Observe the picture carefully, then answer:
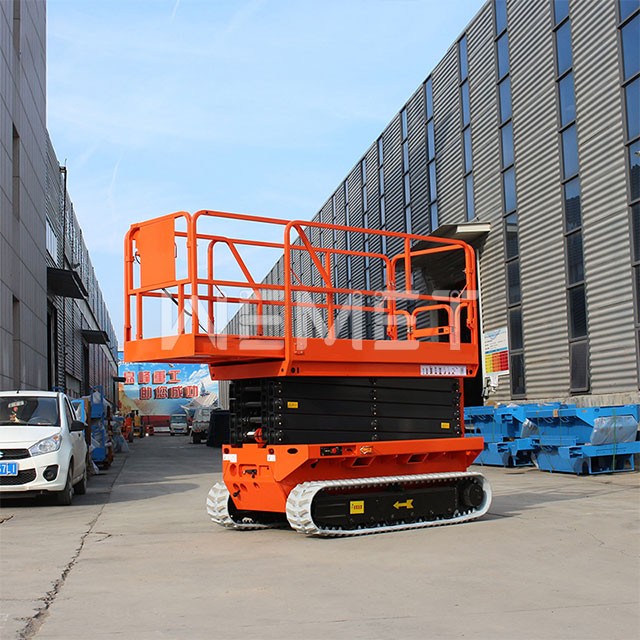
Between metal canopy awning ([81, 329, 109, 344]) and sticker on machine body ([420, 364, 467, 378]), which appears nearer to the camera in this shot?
sticker on machine body ([420, 364, 467, 378])

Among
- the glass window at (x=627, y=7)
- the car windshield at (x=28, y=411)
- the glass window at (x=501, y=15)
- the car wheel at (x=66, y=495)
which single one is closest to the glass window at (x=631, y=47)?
the glass window at (x=627, y=7)

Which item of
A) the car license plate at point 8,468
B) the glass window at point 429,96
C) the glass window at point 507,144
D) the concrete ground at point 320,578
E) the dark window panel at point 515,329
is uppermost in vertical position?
the glass window at point 429,96

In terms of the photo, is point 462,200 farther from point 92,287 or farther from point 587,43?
point 92,287

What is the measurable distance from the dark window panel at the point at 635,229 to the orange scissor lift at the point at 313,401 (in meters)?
8.94

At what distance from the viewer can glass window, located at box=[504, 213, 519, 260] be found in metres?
24.1

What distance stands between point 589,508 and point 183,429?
194ft

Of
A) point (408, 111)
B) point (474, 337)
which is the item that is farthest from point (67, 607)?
point (408, 111)

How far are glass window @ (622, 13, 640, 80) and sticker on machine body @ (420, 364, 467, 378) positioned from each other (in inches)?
435

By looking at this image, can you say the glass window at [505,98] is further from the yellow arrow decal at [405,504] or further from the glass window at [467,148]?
→ the yellow arrow decal at [405,504]

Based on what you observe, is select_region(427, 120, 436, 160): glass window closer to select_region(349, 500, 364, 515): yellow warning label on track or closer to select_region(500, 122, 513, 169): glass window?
select_region(500, 122, 513, 169): glass window

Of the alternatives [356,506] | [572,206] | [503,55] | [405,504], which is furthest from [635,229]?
[356,506]

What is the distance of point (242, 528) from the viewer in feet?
32.3

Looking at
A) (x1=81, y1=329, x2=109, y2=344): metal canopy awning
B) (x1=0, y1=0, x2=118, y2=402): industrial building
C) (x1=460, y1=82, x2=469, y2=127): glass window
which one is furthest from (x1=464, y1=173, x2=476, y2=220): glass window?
(x1=81, y1=329, x2=109, y2=344): metal canopy awning

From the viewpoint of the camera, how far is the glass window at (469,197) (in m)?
27.1
